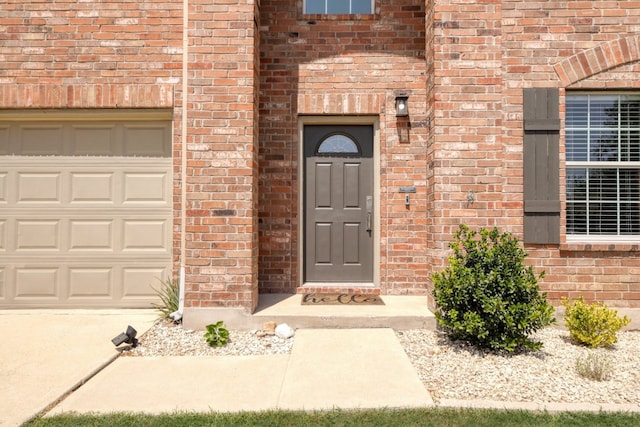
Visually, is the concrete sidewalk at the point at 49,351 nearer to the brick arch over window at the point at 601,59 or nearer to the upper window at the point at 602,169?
the upper window at the point at 602,169

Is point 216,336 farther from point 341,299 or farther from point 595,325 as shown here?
→ point 595,325

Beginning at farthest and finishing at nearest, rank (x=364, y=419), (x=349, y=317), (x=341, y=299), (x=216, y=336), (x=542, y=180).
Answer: (x=341, y=299), (x=542, y=180), (x=349, y=317), (x=216, y=336), (x=364, y=419)

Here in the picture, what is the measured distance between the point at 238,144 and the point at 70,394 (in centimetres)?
255

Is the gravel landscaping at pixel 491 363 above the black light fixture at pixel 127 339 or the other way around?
the other way around

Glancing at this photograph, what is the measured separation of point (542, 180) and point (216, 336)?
147 inches

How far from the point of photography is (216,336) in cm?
365

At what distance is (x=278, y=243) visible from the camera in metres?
4.82

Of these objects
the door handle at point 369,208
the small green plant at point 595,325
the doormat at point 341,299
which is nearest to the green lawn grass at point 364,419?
the small green plant at point 595,325

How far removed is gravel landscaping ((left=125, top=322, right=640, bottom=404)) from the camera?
2.71 metres

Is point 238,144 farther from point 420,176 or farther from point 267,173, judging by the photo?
point 420,176

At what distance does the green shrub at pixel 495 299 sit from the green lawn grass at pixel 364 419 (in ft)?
2.95

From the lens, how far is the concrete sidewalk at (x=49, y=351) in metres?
2.65

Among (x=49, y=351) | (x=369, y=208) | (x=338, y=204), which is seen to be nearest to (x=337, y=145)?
(x=338, y=204)

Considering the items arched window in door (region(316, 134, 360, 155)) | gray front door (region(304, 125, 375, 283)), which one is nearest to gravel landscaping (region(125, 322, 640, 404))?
gray front door (region(304, 125, 375, 283))
